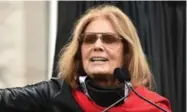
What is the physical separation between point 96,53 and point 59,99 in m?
0.19

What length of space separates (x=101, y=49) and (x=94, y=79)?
108 mm

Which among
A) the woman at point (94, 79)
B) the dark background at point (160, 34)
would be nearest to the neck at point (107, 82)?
the woman at point (94, 79)

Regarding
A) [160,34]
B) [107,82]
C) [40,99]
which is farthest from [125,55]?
[160,34]

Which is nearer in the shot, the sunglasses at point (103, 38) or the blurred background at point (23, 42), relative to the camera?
the sunglasses at point (103, 38)

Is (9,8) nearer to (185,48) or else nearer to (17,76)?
(17,76)

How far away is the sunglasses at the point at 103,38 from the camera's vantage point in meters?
1.28

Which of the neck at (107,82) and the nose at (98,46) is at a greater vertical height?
the nose at (98,46)

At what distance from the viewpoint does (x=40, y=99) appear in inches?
51.6

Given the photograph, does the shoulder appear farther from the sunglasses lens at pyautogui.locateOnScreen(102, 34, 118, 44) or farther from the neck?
the sunglasses lens at pyautogui.locateOnScreen(102, 34, 118, 44)

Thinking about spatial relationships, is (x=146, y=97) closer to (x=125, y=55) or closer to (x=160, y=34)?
(x=125, y=55)

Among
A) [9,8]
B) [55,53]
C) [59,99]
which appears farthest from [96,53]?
[9,8]

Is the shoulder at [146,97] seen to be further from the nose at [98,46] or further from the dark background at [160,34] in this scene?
the dark background at [160,34]

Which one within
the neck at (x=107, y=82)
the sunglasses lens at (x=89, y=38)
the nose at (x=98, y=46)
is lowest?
the neck at (x=107, y=82)

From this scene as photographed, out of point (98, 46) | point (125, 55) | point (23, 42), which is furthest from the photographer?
point (23, 42)
